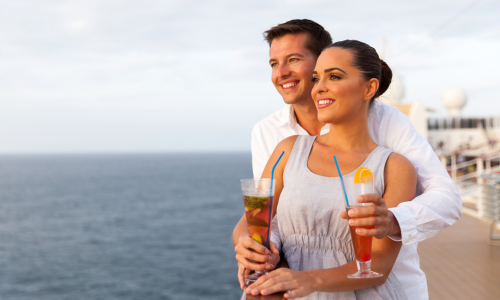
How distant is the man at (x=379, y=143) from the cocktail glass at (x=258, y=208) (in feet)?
0.13

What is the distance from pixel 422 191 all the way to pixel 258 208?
0.86 metres

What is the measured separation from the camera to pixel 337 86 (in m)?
1.72

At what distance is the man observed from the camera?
152 centimetres

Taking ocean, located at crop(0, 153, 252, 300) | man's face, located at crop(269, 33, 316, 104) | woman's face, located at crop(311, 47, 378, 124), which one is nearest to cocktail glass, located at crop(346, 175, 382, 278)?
woman's face, located at crop(311, 47, 378, 124)

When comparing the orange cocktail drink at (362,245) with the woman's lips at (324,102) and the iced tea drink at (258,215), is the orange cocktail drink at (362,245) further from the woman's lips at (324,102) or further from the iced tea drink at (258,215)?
the woman's lips at (324,102)

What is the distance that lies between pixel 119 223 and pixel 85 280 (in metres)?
15.8

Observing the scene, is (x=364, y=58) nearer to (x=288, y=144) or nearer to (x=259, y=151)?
(x=288, y=144)

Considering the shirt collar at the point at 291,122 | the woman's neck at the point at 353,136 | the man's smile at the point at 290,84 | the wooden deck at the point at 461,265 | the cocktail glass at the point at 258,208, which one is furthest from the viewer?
the wooden deck at the point at 461,265

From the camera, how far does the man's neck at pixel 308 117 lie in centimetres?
263

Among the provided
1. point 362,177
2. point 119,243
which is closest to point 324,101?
point 362,177

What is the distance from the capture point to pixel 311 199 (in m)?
1.69

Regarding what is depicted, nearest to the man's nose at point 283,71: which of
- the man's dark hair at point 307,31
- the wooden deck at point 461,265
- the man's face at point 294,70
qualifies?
the man's face at point 294,70

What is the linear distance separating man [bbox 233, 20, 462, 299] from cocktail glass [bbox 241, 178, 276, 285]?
38 mm

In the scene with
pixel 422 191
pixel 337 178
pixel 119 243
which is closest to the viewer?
pixel 337 178
